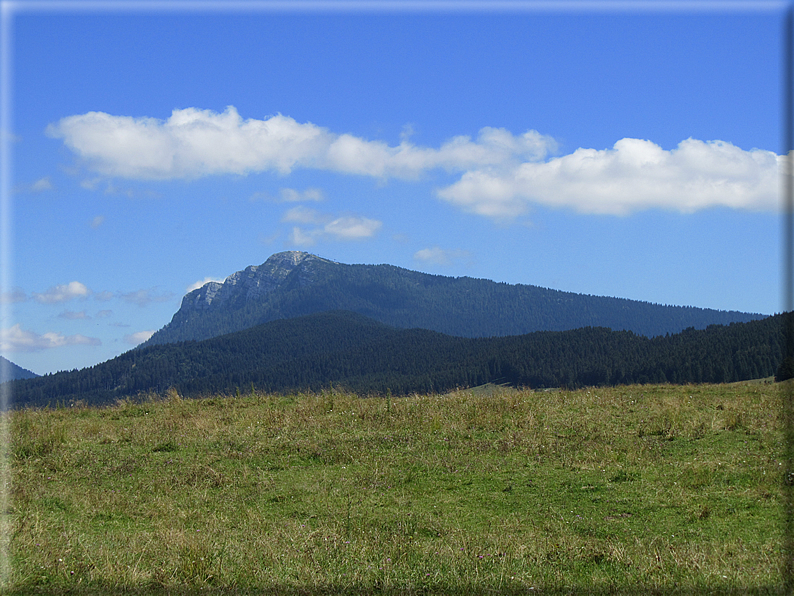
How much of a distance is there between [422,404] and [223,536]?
11.0 m

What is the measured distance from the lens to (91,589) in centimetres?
767

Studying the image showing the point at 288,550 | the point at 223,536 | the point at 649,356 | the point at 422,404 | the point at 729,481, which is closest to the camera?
the point at 288,550

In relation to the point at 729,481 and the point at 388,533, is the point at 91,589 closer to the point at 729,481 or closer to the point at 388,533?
the point at 388,533

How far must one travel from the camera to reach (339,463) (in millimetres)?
13664

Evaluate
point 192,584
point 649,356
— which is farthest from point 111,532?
point 649,356

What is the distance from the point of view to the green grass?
7.79 meters

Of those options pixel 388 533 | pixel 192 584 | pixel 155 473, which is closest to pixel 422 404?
pixel 155 473

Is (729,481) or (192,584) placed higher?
(729,481)

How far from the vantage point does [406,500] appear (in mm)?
10992

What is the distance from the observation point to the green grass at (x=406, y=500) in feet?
25.6

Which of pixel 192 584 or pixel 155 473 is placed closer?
pixel 192 584

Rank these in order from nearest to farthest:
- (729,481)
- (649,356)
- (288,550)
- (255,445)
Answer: (288,550)
(729,481)
(255,445)
(649,356)

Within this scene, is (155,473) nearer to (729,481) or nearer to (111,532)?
(111,532)

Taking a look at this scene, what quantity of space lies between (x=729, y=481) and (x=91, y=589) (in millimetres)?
10535
